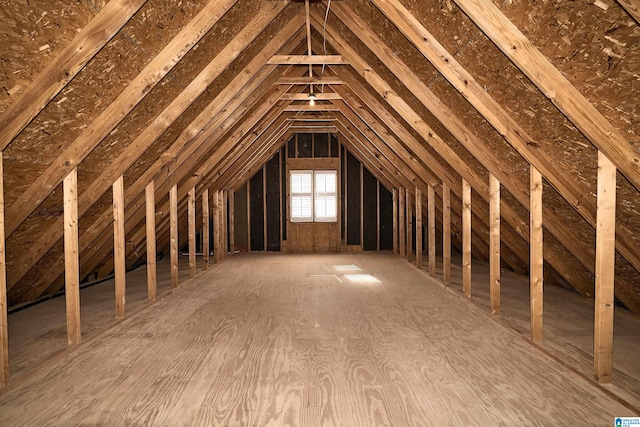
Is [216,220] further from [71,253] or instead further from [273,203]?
[71,253]

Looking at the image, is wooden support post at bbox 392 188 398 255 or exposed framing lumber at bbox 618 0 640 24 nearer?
exposed framing lumber at bbox 618 0 640 24

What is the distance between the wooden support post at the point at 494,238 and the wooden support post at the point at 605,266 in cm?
143

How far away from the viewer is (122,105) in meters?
2.84

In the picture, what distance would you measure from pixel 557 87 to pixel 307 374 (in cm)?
225

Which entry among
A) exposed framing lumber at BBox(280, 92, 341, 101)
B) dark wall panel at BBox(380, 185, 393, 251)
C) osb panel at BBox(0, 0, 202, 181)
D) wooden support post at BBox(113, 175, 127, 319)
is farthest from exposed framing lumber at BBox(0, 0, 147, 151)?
dark wall panel at BBox(380, 185, 393, 251)

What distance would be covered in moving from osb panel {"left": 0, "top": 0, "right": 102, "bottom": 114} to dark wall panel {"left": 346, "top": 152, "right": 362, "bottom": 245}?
8.34 metres

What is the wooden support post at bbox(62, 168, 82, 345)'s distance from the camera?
9.84ft

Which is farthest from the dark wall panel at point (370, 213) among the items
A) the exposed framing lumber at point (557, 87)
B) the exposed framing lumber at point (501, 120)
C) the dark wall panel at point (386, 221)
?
the exposed framing lumber at point (557, 87)

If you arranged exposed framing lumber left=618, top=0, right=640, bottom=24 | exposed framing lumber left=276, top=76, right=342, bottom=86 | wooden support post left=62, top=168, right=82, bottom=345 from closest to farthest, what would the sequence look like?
exposed framing lumber left=618, top=0, right=640, bottom=24
wooden support post left=62, top=168, right=82, bottom=345
exposed framing lumber left=276, top=76, right=342, bottom=86

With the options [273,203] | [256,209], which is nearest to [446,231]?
[273,203]

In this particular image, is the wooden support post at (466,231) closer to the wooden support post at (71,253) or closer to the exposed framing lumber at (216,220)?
the wooden support post at (71,253)

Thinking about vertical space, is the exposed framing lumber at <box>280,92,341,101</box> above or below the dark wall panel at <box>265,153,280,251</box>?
above

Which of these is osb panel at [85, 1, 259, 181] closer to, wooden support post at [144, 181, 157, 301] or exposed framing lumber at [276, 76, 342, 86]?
wooden support post at [144, 181, 157, 301]

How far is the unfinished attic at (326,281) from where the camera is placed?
2131 mm
